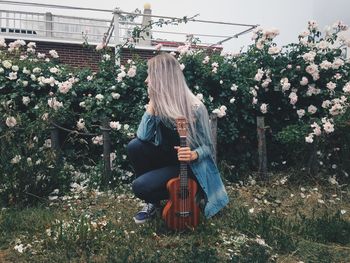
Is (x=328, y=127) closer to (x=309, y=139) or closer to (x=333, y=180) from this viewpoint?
(x=309, y=139)

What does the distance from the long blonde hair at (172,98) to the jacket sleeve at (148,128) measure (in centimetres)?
9

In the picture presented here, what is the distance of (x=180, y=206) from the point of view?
325cm

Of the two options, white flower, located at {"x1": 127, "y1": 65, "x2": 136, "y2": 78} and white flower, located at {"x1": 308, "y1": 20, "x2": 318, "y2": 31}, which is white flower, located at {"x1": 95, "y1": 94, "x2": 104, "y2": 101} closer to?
white flower, located at {"x1": 127, "y1": 65, "x2": 136, "y2": 78}

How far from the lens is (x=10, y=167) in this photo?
3965 mm

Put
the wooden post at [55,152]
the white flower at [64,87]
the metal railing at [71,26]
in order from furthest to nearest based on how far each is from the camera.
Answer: the metal railing at [71,26] → the white flower at [64,87] → the wooden post at [55,152]

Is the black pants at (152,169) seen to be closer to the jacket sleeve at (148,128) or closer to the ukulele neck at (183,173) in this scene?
the jacket sleeve at (148,128)

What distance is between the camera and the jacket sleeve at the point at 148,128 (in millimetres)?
3420

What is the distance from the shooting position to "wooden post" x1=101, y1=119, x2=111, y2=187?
16.1 ft

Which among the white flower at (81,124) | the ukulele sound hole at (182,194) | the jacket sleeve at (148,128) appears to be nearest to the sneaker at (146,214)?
the ukulele sound hole at (182,194)

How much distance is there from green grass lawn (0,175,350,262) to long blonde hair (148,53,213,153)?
76cm

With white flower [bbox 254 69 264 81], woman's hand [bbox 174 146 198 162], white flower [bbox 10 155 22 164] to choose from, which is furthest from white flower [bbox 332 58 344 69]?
white flower [bbox 10 155 22 164]

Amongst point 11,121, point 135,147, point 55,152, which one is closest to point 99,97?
point 55,152

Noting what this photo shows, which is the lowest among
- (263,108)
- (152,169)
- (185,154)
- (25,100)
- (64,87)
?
(152,169)

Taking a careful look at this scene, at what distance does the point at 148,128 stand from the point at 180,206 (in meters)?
0.68
